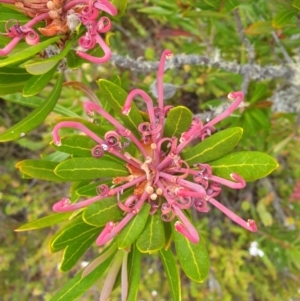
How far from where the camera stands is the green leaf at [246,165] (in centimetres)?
69

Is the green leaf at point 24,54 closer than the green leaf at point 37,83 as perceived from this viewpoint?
Yes

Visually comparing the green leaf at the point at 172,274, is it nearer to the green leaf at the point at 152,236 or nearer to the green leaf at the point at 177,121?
the green leaf at the point at 152,236

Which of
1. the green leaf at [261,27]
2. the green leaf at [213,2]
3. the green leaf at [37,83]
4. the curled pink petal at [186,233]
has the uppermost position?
the green leaf at [213,2]

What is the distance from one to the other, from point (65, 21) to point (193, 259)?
1.53 ft

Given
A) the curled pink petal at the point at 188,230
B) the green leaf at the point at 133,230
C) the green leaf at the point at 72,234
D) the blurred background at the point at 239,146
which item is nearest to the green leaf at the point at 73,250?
the green leaf at the point at 72,234

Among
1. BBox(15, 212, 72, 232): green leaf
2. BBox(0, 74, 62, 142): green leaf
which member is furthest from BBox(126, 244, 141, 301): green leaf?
BBox(0, 74, 62, 142): green leaf

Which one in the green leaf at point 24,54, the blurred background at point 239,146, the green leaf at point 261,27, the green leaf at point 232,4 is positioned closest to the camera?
the green leaf at point 24,54

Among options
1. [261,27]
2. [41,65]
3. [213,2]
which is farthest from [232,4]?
[41,65]

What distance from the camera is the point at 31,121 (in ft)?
2.68

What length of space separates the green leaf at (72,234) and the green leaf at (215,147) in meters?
0.24

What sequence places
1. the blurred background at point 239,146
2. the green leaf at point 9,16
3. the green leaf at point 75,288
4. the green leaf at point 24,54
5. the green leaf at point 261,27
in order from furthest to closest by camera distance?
the blurred background at point 239,146 < the green leaf at point 261,27 < the green leaf at point 75,288 < the green leaf at point 9,16 < the green leaf at point 24,54

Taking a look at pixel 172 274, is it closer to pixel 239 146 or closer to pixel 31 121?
pixel 31 121

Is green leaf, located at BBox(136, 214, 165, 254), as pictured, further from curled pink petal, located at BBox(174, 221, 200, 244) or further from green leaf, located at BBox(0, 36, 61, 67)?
green leaf, located at BBox(0, 36, 61, 67)

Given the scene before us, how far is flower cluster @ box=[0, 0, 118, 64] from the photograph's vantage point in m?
0.66
